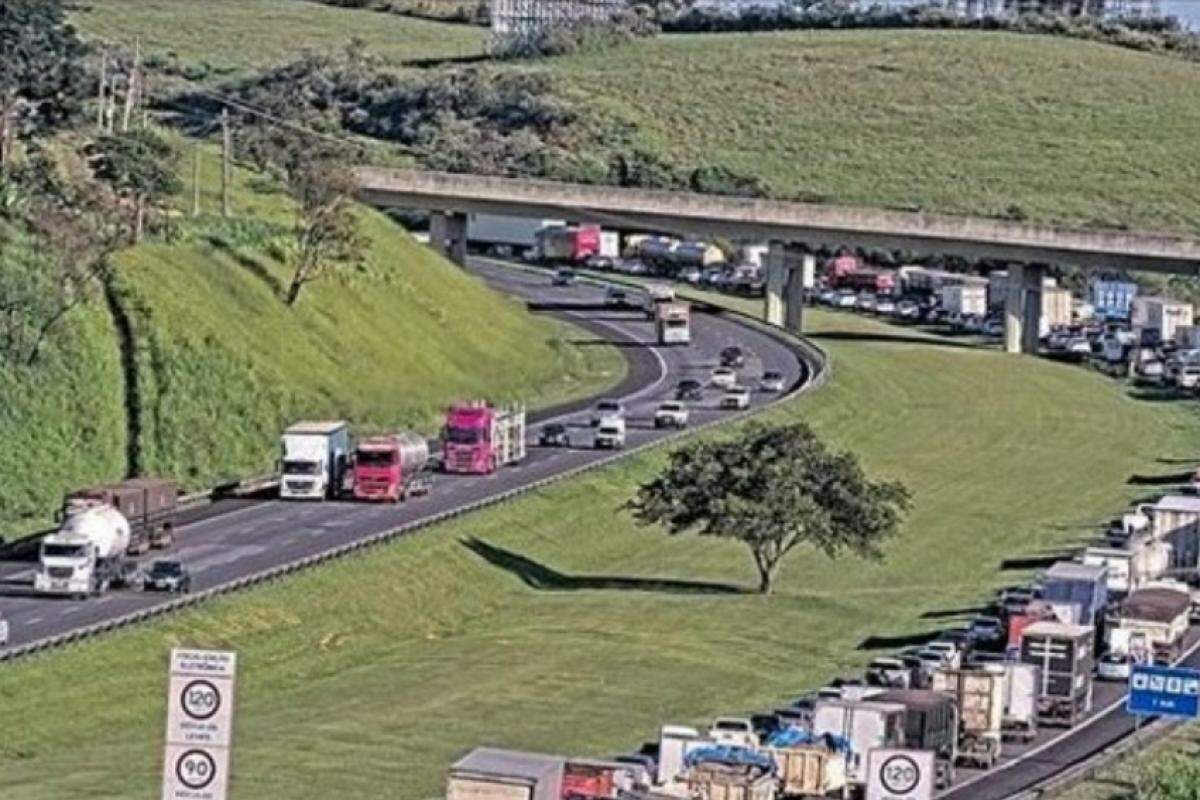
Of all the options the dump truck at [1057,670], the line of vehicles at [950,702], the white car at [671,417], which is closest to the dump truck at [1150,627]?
the line of vehicles at [950,702]

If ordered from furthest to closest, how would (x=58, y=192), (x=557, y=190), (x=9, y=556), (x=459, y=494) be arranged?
(x=557, y=190) → (x=58, y=192) → (x=459, y=494) → (x=9, y=556)

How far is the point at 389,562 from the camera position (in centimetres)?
8569

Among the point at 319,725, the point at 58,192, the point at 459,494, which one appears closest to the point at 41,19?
the point at 58,192

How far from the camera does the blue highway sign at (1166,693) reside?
66438 mm

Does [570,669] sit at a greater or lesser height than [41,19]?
lesser

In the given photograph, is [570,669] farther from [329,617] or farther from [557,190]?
[557,190]

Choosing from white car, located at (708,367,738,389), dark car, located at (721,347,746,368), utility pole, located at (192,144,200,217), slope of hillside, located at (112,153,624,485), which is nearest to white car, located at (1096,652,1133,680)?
slope of hillside, located at (112,153,624,485)

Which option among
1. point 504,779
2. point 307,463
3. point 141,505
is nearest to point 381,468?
point 307,463

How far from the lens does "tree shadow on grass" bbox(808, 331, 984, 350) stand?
166 meters

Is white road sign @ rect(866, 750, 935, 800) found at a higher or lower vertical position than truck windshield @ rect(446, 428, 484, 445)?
higher

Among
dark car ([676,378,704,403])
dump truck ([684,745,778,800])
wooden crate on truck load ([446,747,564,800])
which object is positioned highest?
wooden crate on truck load ([446,747,564,800])

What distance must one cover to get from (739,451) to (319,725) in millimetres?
27291

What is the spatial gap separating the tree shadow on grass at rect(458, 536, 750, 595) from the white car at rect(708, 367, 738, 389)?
131ft

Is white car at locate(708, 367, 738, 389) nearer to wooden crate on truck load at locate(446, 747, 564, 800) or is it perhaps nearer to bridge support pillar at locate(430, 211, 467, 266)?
bridge support pillar at locate(430, 211, 467, 266)
